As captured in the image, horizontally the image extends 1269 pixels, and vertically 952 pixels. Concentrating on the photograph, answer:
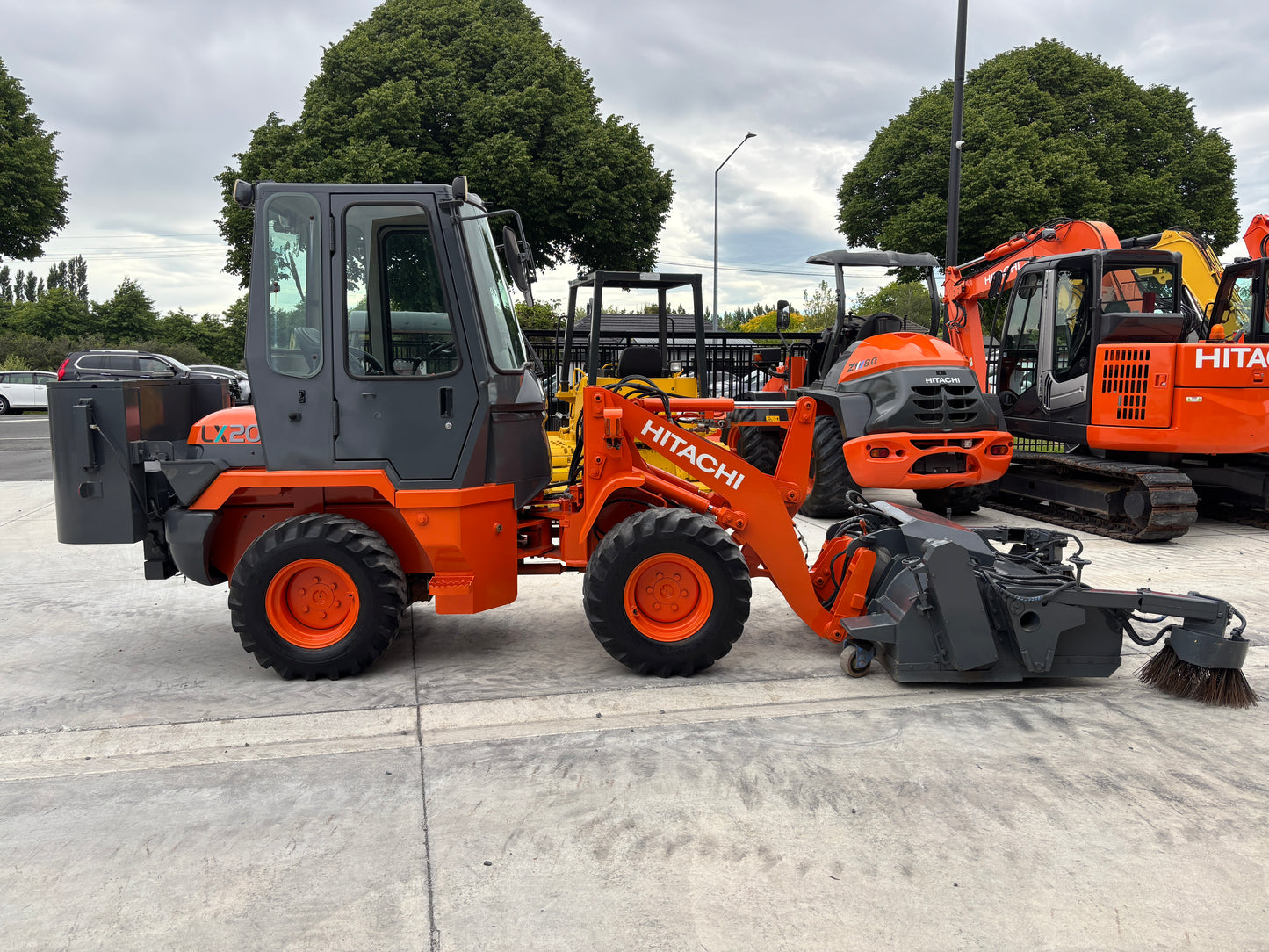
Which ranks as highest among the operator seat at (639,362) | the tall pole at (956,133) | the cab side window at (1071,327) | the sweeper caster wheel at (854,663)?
the tall pole at (956,133)

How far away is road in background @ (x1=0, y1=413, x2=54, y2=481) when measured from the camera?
1386 cm

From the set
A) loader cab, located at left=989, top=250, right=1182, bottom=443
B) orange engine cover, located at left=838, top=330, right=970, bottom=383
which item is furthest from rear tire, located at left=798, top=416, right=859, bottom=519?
loader cab, located at left=989, top=250, right=1182, bottom=443

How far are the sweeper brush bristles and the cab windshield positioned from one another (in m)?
3.66

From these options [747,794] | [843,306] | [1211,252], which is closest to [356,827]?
[747,794]

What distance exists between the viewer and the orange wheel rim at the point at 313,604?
4.65 m

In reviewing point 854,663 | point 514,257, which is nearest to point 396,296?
point 514,257

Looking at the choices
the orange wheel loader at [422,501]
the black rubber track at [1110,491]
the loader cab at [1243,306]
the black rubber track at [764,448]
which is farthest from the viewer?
the black rubber track at [764,448]

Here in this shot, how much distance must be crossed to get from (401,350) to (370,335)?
0.18 metres

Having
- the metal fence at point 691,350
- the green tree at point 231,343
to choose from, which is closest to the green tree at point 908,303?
the metal fence at point 691,350

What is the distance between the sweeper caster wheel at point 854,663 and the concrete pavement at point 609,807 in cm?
8

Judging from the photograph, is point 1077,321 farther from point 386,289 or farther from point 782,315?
point 386,289

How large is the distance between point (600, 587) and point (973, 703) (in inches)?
74.9

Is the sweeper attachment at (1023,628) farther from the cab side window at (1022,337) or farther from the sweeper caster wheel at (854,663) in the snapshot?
the cab side window at (1022,337)

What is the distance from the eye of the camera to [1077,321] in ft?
31.0
